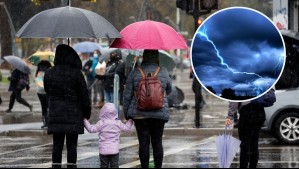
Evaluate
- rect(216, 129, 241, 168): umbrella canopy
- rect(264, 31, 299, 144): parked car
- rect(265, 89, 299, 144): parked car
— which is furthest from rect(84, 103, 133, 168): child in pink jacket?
rect(265, 89, 299, 144): parked car

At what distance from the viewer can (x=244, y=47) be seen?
10062 millimetres

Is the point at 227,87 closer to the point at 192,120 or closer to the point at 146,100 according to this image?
the point at 146,100

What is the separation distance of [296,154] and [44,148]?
464cm

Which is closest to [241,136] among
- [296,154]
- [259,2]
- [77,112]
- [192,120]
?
[77,112]

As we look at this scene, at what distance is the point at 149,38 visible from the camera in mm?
11648

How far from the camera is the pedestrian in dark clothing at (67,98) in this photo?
36.4 ft

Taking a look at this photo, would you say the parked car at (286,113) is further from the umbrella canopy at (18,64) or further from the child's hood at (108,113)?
the umbrella canopy at (18,64)

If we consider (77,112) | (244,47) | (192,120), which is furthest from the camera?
(192,120)

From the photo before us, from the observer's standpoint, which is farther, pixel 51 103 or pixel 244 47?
pixel 51 103

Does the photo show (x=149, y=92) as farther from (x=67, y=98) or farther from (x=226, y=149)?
(x=226, y=149)

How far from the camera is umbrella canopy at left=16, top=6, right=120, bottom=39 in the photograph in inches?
460

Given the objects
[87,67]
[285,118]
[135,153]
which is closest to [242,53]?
[135,153]

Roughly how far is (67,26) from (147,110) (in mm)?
1619

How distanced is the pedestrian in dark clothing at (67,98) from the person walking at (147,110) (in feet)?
1.81
